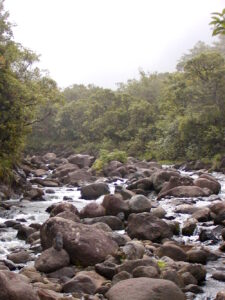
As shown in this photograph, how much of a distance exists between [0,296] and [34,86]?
1798 cm

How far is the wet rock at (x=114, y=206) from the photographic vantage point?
14.0 m

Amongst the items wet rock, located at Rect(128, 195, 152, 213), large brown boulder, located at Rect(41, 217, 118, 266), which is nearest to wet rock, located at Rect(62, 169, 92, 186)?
wet rock, located at Rect(128, 195, 152, 213)

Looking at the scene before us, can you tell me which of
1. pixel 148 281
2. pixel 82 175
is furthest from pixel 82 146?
pixel 148 281

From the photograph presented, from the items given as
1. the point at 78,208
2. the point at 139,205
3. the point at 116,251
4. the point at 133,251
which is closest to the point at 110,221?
the point at 139,205

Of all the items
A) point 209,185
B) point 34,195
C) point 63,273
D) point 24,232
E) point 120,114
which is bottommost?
point 63,273

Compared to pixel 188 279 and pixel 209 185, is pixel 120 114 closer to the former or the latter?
pixel 209 185

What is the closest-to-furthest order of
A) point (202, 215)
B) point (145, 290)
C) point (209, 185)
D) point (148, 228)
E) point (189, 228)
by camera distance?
point (145, 290)
point (148, 228)
point (189, 228)
point (202, 215)
point (209, 185)

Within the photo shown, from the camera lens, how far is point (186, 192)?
57.9ft

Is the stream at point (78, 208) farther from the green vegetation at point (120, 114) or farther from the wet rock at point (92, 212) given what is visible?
the green vegetation at point (120, 114)

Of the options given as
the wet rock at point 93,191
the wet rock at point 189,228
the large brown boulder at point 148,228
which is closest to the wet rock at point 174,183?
the wet rock at point 93,191

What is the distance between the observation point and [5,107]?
58.7ft

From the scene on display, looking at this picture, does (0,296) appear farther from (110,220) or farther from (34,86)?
(34,86)

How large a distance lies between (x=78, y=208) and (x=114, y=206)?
2.94m

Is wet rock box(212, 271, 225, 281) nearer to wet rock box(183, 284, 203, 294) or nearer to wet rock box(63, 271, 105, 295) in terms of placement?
wet rock box(183, 284, 203, 294)
